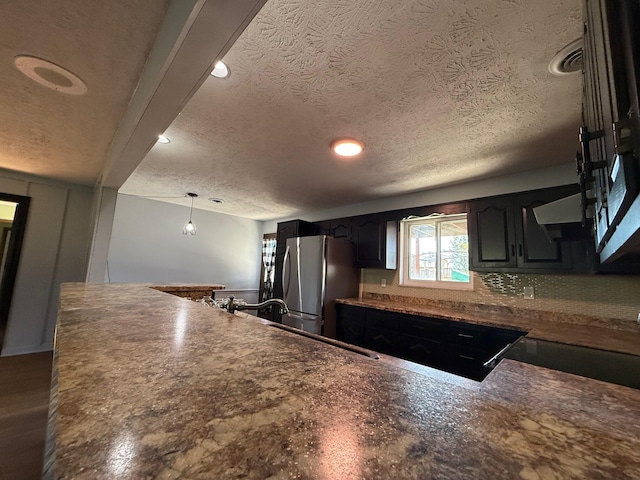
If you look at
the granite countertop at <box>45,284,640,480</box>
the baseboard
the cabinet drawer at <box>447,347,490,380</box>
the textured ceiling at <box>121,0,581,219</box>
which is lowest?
the baseboard

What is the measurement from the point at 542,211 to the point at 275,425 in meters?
1.89

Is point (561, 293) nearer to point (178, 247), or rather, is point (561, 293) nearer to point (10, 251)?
point (178, 247)

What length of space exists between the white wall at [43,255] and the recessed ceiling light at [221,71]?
10.5ft

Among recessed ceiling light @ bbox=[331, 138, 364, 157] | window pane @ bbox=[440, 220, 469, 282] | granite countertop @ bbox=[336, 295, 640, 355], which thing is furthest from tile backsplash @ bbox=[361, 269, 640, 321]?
recessed ceiling light @ bbox=[331, 138, 364, 157]

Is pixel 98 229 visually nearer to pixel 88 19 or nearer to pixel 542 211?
pixel 88 19

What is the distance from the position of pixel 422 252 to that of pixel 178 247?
13.4 feet

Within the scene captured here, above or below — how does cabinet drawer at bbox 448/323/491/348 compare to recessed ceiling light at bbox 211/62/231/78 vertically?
below

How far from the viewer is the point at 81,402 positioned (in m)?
0.42

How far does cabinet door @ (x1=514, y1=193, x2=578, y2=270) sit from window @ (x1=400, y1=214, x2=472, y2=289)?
1.98 ft

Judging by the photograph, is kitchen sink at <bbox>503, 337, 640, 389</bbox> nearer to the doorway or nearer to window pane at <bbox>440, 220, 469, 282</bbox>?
window pane at <bbox>440, 220, 469, 282</bbox>

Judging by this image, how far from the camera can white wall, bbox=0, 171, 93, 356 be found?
329 cm

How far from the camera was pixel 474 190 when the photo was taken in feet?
9.58

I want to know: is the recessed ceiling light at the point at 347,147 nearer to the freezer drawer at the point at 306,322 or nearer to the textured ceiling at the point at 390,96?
the textured ceiling at the point at 390,96

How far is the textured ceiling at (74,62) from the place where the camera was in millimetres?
1084
